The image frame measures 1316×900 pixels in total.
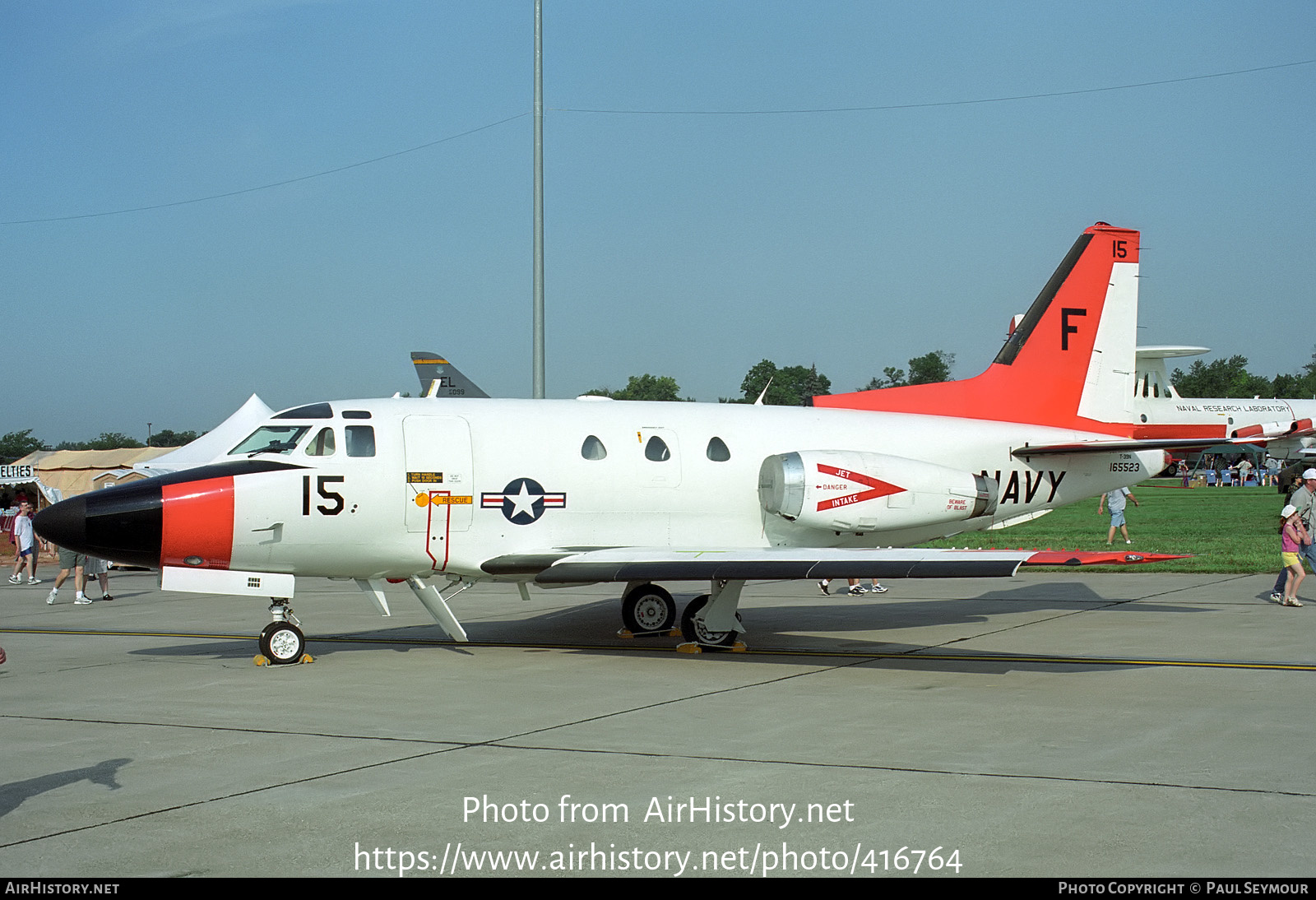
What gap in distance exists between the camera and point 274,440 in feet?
44.1

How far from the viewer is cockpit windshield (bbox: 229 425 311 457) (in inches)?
527

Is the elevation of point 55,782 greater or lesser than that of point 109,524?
lesser

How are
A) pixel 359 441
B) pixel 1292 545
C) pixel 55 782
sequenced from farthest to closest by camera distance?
pixel 1292 545, pixel 359 441, pixel 55 782

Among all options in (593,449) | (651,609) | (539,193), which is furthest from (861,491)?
(539,193)

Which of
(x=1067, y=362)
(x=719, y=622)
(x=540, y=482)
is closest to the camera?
(x=719, y=622)

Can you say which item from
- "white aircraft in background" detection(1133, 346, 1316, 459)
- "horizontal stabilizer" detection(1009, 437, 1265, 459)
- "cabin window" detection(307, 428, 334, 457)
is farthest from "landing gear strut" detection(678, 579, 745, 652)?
"white aircraft in background" detection(1133, 346, 1316, 459)

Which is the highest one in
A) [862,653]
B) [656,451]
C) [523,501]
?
[656,451]

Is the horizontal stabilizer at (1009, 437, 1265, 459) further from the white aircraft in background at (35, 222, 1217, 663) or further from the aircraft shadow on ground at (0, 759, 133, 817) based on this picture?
the aircraft shadow on ground at (0, 759, 133, 817)

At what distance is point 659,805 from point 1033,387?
12.2 m

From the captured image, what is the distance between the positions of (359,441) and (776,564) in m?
5.13

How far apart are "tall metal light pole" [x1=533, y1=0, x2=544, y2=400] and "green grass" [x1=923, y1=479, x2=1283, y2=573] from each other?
34.1ft

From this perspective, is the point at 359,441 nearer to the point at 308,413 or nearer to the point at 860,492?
the point at 308,413

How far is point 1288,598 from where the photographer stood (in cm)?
1730

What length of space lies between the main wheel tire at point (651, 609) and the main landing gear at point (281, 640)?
14.0ft
